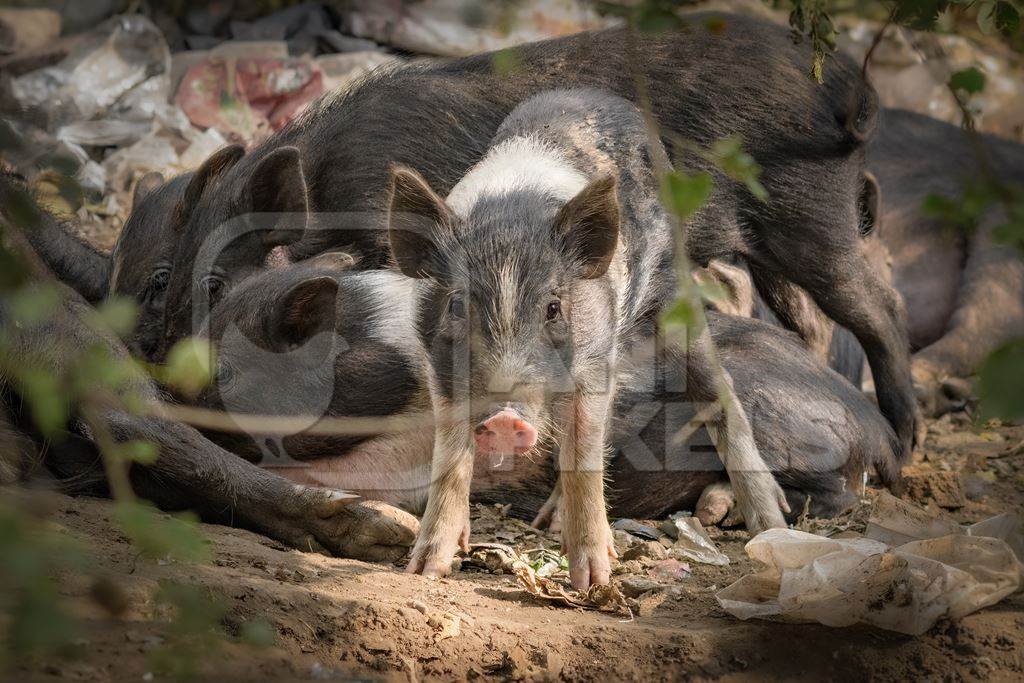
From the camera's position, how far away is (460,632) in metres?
2.58

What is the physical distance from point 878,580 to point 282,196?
8.62 feet

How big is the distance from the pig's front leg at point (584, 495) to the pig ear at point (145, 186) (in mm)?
2340

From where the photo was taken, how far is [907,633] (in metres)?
2.67

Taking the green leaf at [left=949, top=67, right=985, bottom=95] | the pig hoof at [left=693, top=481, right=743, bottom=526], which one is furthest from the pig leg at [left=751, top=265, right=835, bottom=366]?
the green leaf at [left=949, top=67, right=985, bottom=95]

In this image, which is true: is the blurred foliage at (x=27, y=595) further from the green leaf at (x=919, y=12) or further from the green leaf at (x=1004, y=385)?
the green leaf at (x=919, y=12)

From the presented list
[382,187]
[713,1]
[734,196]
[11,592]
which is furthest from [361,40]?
[11,592]

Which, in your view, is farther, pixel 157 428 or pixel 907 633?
pixel 157 428

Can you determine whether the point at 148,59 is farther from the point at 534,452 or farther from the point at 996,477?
the point at 996,477

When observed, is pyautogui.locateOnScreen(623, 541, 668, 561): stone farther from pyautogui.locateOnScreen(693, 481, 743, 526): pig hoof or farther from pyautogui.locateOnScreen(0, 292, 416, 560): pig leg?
pyautogui.locateOnScreen(0, 292, 416, 560): pig leg

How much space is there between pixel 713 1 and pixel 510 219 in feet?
17.0

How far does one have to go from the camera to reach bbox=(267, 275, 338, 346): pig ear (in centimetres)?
386

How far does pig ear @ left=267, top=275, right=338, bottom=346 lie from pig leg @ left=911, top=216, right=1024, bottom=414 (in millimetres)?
2888

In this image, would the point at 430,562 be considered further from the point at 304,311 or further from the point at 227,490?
the point at 304,311

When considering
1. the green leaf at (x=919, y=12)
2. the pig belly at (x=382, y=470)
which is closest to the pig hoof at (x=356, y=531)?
the pig belly at (x=382, y=470)
